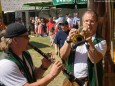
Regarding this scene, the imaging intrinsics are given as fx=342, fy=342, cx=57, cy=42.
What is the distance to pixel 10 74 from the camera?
268cm

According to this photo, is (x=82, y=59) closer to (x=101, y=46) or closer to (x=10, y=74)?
(x=101, y=46)

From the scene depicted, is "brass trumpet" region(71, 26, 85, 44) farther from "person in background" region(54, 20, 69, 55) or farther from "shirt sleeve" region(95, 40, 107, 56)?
"person in background" region(54, 20, 69, 55)

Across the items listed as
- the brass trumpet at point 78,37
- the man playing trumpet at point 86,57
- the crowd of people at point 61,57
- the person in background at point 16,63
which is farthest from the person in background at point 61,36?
the person in background at point 16,63

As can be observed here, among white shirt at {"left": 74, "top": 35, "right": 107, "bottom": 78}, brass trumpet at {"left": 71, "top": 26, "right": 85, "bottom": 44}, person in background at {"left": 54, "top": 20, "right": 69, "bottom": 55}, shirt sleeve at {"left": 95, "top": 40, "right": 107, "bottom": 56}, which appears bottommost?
person in background at {"left": 54, "top": 20, "right": 69, "bottom": 55}

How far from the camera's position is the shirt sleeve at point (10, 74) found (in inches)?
105

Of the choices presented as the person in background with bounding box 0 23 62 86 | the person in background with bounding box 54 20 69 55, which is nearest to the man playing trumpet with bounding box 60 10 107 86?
the person in background with bounding box 0 23 62 86

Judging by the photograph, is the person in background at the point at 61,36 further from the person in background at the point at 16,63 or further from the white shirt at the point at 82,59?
the person in background at the point at 16,63

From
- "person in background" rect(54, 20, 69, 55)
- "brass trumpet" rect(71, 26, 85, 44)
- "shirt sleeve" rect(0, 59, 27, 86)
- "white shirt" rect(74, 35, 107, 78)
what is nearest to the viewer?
"shirt sleeve" rect(0, 59, 27, 86)

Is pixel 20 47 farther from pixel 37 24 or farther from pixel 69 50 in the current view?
pixel 37 24

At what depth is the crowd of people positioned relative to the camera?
Result: 2738 millimetres

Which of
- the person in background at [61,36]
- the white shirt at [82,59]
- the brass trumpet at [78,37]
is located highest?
the brass trumpet at [78,37]

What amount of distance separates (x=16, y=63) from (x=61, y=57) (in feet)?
4.06

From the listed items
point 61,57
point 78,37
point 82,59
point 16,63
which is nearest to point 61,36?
point 61,57

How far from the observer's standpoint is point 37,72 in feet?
10.9
